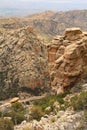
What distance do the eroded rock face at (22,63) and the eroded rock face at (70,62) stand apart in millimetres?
36758

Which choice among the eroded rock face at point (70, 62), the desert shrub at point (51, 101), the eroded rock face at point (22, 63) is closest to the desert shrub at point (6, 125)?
the desert shrub at point (51, 101)

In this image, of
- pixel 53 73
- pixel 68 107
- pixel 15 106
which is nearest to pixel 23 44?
pixel 53 73

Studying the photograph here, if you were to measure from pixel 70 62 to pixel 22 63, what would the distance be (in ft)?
170

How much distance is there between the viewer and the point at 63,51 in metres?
78.2

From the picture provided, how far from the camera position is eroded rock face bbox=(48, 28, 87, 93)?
73188mm

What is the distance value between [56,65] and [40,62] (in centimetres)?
4904

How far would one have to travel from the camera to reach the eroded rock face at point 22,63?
118m

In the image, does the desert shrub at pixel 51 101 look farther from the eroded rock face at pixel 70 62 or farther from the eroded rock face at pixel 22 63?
the eroded rock face at pixel 22 63

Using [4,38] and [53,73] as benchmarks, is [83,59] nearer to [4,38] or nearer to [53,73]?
[53,73]

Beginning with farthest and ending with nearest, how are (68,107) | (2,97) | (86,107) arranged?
(2,97)
(68,107)
(86,107)

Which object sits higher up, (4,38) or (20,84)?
(4,38)

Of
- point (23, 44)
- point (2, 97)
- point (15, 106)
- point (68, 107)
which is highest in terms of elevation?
point (68, 107)

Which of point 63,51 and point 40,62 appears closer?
point 63,51

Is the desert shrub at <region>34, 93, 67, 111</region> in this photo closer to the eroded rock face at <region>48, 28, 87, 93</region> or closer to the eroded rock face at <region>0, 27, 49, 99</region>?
the eroded rock face at <region>48, 28, 87, 93</region>
